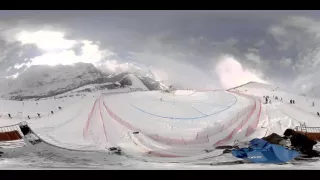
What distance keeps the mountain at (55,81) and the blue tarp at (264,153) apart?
860 mm

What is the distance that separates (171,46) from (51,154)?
1.34 m

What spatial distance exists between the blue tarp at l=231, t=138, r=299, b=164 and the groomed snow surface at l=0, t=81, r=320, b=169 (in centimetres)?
6

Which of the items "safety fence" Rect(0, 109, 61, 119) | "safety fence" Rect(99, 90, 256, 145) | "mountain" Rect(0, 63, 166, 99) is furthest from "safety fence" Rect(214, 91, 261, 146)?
"safety fence" Rect(0, 109, 61, 119)

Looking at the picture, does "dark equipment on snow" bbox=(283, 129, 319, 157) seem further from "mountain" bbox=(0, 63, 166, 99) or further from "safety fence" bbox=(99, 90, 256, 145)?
"mountain" bbox=(0, 63, 166, 99)

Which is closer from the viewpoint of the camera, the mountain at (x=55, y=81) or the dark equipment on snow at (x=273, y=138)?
the dark equipment on snow at (x=273, y=138)

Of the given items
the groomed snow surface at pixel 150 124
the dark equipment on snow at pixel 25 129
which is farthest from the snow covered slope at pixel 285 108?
the dark equipment on snow at pixel 25 129

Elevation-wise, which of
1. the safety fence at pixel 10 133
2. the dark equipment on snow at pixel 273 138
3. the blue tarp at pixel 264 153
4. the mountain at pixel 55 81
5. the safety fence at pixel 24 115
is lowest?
the blue tarp at pixel 264 153

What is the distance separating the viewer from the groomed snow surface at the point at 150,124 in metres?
3.67

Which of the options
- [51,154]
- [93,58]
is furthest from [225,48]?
[51,154]

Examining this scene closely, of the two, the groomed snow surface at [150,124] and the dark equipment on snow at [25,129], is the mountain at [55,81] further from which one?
the dark equipment on snow at [25,129]

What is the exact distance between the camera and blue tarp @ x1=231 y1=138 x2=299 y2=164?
12.0 feet

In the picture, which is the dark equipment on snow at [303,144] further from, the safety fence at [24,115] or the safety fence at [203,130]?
the safety fence at [24,115]

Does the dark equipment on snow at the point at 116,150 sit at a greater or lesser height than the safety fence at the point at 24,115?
lesser

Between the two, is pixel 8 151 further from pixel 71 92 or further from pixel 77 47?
pixel 77 47
